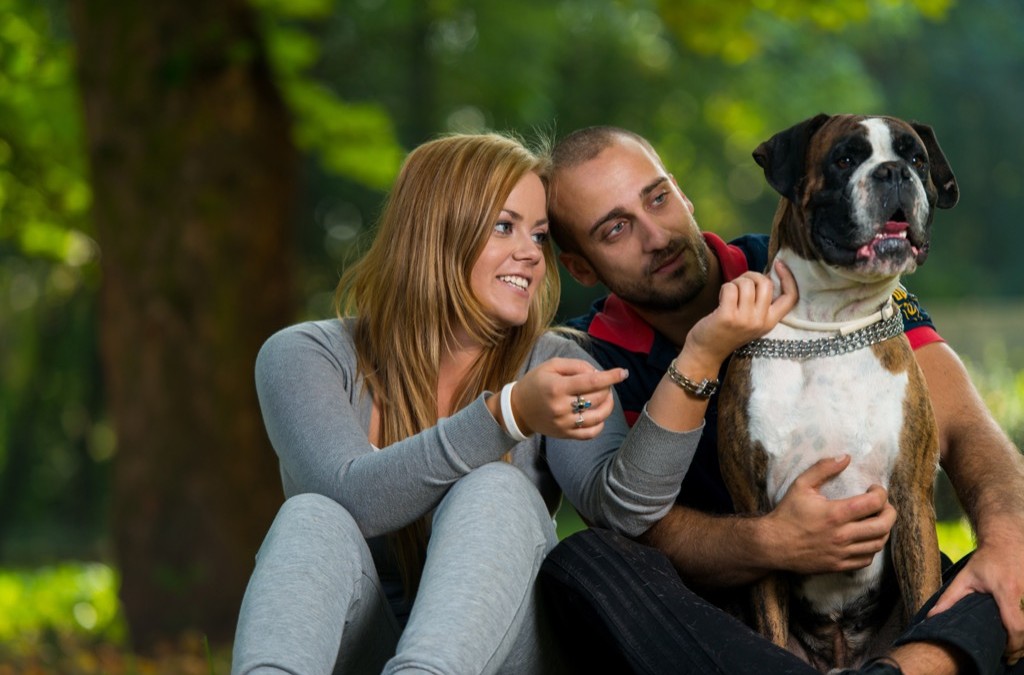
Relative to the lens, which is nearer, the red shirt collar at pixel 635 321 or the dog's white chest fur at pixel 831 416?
the dog's white chest fur at pixel 831 416

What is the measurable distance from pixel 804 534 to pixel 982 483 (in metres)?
0.47

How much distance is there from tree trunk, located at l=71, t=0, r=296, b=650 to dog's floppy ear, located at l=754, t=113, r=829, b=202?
13.6 ft

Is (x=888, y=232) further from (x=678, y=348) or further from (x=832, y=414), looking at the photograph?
(x=678, y=348)

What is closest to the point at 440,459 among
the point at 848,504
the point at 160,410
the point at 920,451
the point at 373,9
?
the point at 848,504

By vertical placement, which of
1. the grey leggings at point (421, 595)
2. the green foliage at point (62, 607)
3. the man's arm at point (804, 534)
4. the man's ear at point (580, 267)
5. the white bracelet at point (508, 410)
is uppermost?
the man's ear at point (580, 267)

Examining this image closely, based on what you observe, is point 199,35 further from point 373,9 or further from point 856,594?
point 373,9

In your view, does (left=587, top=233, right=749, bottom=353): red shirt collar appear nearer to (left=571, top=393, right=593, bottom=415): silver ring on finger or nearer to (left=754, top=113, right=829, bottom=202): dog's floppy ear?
(left=754, top=113, right=829, bottom=202): dog's floppy ear

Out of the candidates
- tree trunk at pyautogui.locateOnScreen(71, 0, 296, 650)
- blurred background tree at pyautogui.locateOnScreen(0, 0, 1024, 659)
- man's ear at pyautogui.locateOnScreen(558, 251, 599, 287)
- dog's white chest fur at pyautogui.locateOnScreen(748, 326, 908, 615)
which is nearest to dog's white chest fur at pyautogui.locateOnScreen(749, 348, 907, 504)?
dog's white chest fur at pyautogui.locateOnScreen(748, 326, 908, 615)

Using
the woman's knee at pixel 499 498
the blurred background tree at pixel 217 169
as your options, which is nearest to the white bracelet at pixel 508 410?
the woman's knee at pixel 499 498

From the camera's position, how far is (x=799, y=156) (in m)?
2.67

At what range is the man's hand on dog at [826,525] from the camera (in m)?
2.57

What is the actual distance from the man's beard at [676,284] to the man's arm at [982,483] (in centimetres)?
58

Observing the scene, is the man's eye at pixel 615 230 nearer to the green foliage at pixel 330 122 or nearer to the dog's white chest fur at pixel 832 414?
the dog's white chest fur at pixel 832 414

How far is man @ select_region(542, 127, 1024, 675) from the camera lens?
96.2 inches
